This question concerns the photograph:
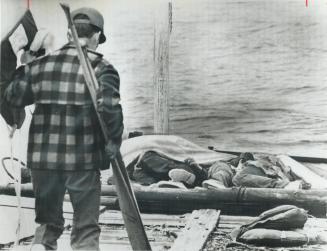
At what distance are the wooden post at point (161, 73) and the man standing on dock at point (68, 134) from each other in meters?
0.22

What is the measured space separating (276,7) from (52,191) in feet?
4.31

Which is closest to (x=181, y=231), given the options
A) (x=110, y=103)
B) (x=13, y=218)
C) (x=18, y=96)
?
(x=110, y=103)

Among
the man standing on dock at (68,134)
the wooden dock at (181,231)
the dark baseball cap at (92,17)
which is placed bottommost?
the wooden dock at (181,231)

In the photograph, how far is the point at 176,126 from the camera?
2805 mm

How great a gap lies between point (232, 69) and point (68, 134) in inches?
31.7

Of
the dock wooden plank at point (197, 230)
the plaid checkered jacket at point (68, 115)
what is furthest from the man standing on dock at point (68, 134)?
the dock wooden plank at point (197, 230)

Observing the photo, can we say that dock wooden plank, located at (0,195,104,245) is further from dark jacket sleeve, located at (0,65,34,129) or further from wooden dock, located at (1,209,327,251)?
dark jacket sleeve, located at (0,65,34,129)

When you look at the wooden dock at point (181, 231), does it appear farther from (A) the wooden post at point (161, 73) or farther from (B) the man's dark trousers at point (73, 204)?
(A) the wooden post at point (161, 73)

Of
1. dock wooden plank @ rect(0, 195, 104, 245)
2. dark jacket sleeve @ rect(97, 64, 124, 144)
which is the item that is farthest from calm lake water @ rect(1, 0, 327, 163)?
dock wooden plank @ rect(0, 195, 104, 245)

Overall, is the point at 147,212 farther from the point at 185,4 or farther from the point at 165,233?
the point at 185,4

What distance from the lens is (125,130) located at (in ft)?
9.06

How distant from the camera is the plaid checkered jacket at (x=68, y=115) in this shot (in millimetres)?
2594

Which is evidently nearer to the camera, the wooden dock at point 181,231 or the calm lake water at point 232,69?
the wooden dock at point 181,231

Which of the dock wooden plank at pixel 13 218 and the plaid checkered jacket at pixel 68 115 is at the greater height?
the plaid checkered jacket at pixel 68 115
